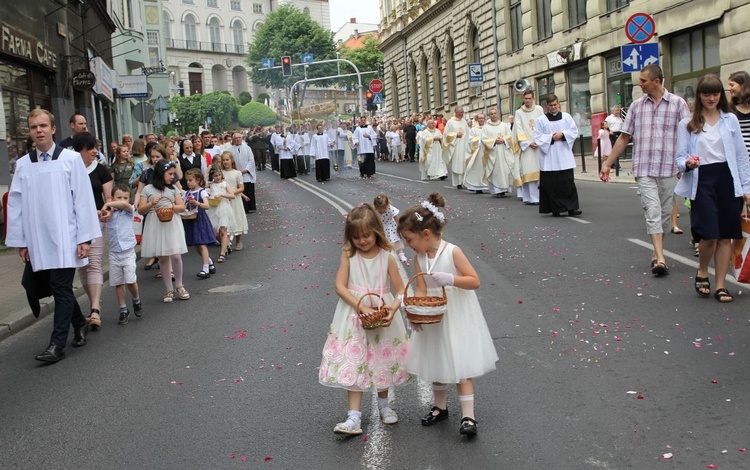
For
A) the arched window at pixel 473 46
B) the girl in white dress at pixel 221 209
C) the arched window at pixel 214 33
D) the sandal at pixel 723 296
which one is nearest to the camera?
the sandal at pixel 723 296

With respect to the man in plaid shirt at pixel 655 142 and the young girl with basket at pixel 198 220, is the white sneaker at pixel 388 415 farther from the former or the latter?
the young girl with basket at pixel 198 220

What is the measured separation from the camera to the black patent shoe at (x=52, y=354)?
24.0 ft

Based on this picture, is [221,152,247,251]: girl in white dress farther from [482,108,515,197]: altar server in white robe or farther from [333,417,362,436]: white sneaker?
[333,417,362,436]: white sneaker

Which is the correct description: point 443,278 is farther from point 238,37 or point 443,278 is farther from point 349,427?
point 238,37

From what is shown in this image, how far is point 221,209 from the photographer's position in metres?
13.3

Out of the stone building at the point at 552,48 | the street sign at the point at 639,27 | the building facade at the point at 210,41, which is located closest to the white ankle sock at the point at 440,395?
the street sign at the point at 639,27

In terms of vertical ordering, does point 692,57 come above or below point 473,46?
below

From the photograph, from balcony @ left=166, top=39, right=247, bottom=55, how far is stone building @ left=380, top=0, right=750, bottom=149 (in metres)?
53.4

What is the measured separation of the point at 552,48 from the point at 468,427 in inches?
1224

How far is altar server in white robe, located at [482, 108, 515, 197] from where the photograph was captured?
20.0 metres

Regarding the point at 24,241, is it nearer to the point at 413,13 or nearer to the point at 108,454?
the point at 108,454

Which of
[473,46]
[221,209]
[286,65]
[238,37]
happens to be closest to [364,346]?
[221,209]

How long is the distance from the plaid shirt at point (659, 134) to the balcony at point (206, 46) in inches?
4091

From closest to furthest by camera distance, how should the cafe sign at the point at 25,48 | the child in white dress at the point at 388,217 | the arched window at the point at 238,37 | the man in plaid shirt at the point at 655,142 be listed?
the man in plaid shirt at the point at 655,142 → the child in white dress at the point at 388,217 → the cafe sign at the point at 25,48 → the arched window at the point at 238,37
